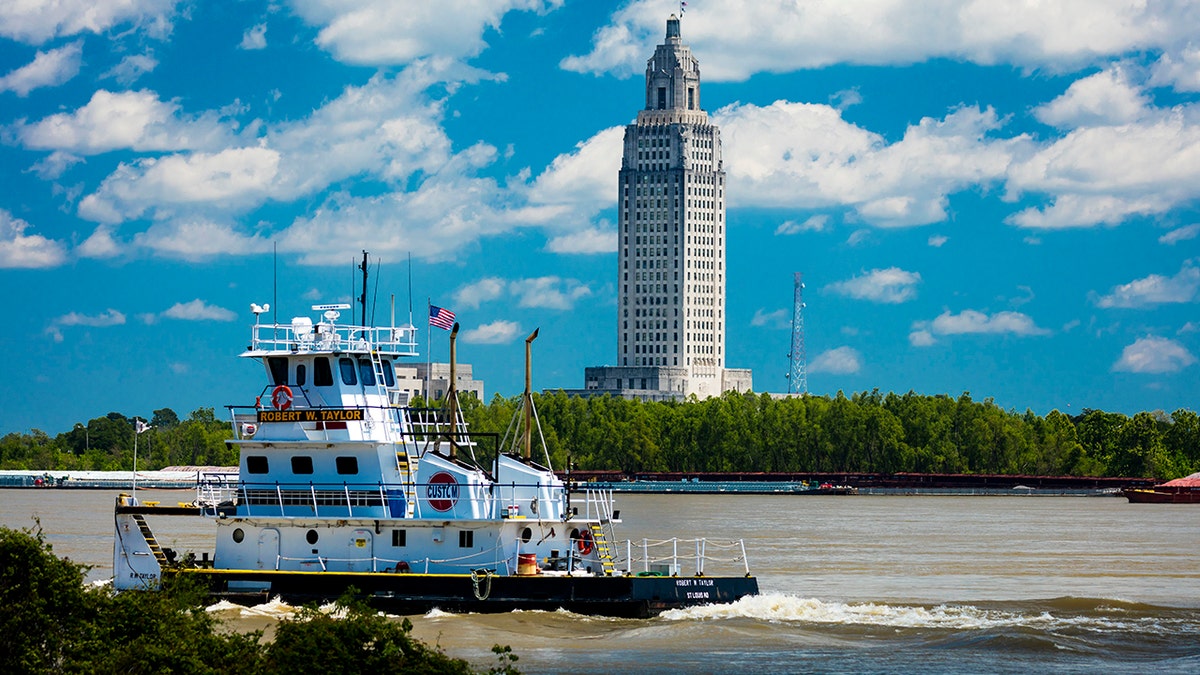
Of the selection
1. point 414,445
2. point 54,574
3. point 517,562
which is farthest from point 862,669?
point 54,574

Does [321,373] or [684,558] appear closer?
[321,373]

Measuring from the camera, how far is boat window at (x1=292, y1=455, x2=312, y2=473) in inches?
1608

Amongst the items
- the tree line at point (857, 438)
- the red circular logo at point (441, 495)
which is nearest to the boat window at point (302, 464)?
the red circular logo at point (441, 495)

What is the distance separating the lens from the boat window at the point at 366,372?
136ft

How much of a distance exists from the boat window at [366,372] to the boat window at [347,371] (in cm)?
21

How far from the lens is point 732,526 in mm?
90812

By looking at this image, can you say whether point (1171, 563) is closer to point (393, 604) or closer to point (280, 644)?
point (393, 604)

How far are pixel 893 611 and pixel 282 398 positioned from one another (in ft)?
53.1

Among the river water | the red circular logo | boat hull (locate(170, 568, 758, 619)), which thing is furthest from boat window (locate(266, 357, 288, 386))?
the river water

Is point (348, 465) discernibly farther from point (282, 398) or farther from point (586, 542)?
point (586, 542)

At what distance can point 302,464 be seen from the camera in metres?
40.9

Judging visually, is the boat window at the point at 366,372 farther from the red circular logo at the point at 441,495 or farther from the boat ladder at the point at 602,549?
the boat ladder at the point at 602,549

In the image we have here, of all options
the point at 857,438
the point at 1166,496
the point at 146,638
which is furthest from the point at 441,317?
the point at 857,438

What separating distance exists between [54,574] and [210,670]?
116 inches
